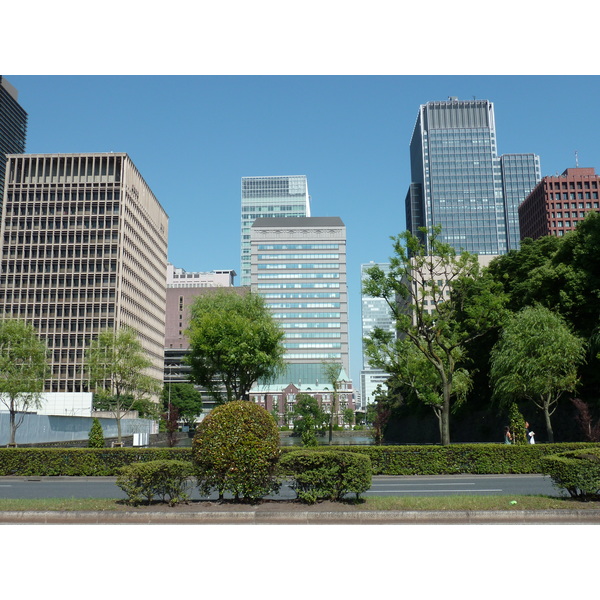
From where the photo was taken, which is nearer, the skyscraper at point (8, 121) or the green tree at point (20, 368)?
the green tree at point (20, 368)

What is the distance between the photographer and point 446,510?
1145 cm

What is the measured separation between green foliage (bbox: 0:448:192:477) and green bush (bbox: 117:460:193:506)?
9.21 meters

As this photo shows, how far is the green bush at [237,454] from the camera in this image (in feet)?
40.3

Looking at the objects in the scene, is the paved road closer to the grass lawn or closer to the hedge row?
the hedge row

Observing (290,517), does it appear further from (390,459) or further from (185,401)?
(185,401)

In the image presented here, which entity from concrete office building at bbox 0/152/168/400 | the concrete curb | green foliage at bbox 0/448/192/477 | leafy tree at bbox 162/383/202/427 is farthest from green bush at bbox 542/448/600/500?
leafy tree at bbox 162/383/202/427

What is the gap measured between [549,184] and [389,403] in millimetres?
85396

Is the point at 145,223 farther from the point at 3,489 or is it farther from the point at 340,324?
the point at 3,489

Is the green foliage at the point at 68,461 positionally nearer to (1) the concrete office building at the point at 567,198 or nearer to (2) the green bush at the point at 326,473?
(2) the green bush at the point at 326,473

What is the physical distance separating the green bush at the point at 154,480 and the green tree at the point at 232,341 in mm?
26726

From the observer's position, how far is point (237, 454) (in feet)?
40.3

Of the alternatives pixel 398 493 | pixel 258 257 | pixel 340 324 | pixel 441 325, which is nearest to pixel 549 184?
pixel 340 324

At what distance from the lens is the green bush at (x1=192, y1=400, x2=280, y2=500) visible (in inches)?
484

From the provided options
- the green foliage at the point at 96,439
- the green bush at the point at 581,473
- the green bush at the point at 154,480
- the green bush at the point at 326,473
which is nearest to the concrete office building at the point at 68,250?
the green foliage at the point at 96,439
